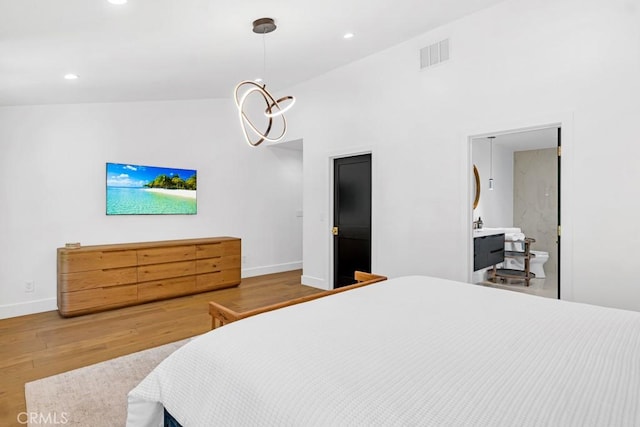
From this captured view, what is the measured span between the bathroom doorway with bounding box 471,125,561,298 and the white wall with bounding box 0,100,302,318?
3482 millimetres

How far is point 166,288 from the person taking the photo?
4.64m

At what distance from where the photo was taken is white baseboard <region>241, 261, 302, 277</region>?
614cm

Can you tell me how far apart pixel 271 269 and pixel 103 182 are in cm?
306

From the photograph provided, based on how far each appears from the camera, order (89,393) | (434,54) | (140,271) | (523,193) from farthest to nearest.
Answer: (523,193)
(140,271)
(434,54)
(89,393)

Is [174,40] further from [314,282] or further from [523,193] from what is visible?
[523,193]

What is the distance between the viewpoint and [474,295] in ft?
7.04

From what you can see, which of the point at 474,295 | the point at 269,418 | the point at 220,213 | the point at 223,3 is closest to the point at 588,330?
the point at 474,295

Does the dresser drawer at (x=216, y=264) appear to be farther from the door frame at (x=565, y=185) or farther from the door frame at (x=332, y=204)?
the door frame at (x=565, y=185)

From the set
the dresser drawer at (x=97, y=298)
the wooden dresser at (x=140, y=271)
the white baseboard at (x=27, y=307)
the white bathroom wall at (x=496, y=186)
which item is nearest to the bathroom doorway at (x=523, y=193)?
the white bathroom wall at (x=496, y=186)

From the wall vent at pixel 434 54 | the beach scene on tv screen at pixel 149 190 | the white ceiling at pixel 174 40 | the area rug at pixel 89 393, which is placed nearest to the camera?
the area rug at pixel 89 393

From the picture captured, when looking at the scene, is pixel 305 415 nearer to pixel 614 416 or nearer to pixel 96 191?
pixel 614 416

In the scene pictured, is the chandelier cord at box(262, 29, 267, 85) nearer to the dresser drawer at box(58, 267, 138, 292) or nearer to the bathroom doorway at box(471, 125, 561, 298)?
the dresser drawer at box(58, 267, 138, 292)

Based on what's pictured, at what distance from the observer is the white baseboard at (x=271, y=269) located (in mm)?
6141

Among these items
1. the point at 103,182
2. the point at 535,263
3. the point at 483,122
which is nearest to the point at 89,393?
the point at 103,182
